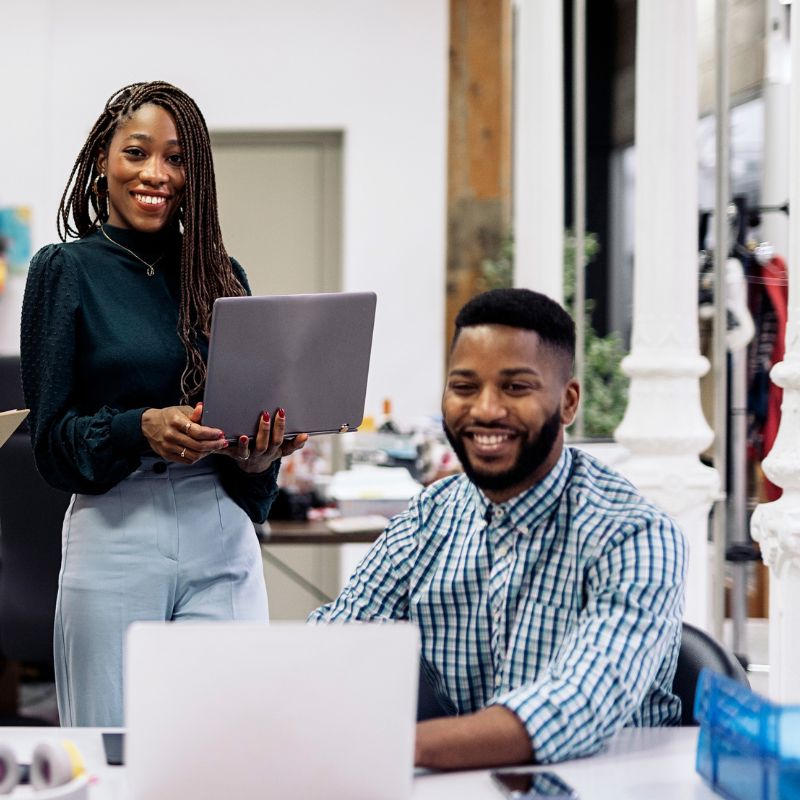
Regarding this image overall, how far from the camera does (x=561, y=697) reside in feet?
4.53

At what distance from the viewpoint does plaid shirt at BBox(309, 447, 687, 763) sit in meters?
1.42

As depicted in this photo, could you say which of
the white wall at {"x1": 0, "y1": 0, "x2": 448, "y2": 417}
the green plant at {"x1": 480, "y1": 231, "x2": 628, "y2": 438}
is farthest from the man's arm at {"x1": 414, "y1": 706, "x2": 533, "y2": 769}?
the white wall at {"x1": 0, "y1": 0, "x2": 448, "y2": 417}

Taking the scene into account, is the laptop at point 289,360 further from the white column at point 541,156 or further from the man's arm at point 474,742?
the white column at point 541,156

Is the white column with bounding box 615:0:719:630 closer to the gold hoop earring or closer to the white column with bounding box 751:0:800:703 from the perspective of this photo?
the white column with bounding box 751:0:800:703

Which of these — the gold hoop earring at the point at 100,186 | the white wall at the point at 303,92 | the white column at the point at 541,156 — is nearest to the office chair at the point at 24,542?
the gold hoop earring at the point at 100,186

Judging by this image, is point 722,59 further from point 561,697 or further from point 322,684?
point 322,684

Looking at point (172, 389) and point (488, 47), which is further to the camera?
point (488, 47)

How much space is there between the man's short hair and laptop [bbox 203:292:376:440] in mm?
367

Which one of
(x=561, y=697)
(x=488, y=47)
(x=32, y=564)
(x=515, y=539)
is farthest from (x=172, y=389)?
(x=488, y=47)

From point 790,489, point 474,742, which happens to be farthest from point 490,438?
point 790,489

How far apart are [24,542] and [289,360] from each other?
146 cm

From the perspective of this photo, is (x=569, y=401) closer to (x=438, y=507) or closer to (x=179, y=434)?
(x=438, y=507)

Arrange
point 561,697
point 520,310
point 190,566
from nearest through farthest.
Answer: point 561,697 < point 520,310 < point 190,566

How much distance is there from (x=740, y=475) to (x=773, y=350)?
392mm
